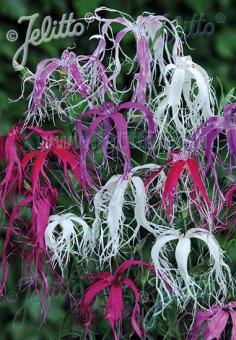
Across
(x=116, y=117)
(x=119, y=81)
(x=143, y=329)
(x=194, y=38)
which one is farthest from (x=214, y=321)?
(x=194, y=38)

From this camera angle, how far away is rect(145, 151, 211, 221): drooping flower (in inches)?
28.8

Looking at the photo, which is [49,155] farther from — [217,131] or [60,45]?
[60,45]

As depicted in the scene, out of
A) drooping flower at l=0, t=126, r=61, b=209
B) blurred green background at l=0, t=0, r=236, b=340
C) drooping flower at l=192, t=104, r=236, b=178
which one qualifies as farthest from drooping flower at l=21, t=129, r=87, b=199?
blurred green background at l=0, t=0, r=236, b=340

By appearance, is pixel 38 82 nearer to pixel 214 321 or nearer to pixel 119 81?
pixel 214 321

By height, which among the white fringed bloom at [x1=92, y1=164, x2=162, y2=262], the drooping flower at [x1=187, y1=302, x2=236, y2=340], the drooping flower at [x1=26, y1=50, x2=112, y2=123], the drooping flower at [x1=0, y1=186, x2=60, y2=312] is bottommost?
the drooping flower at [x1=187, y1=302, x2=236, y2=340]

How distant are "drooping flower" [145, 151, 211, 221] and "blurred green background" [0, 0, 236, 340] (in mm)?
534

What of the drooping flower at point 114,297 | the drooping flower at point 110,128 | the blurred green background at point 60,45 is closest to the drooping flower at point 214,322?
the drooping flower at point 114,297

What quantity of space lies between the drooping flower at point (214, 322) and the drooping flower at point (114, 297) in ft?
0.18

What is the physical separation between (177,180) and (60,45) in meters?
0.65

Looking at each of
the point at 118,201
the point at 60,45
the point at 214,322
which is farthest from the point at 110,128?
the point at 60,45

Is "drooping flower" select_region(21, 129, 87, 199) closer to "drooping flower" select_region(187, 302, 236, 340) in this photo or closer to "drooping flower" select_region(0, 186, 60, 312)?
"drooping flower" select_region(0, 186, 60, 312)

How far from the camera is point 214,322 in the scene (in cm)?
75

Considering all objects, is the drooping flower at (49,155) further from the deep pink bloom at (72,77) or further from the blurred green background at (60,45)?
the blurred green background at (60,45)

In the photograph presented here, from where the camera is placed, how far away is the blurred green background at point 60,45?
51.3 inches
